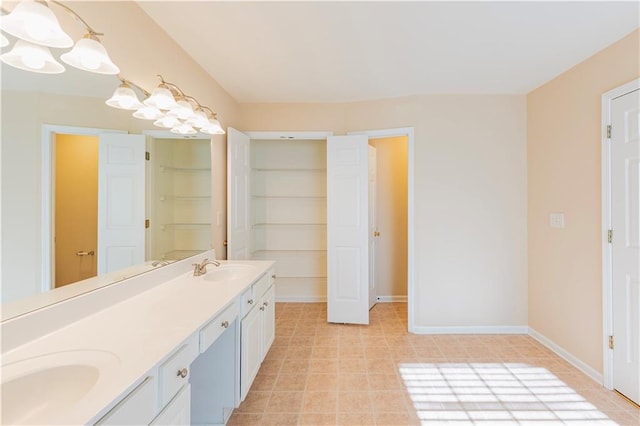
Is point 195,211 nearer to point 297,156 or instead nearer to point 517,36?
point 297,156

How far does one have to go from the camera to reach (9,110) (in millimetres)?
1037

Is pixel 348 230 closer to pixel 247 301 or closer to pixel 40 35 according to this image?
pixel 247 301

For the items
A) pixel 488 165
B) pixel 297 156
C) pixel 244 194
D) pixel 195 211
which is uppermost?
pixel 297 156

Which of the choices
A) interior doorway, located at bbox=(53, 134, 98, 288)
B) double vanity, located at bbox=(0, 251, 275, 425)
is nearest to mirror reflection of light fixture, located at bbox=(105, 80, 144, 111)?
interior doorway, located at bbox=(53, 134, 98, 288)

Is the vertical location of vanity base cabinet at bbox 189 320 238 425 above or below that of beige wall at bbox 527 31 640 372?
below

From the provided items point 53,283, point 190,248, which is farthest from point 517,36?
point 53,283

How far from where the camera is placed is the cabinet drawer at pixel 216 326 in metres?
1.29

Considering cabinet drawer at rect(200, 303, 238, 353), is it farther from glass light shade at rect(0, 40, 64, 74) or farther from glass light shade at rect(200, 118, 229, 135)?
glass light shade at rect(200, 118, 229, 135)

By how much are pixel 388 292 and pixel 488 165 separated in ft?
7.00

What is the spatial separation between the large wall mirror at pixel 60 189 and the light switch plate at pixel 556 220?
10.9ft

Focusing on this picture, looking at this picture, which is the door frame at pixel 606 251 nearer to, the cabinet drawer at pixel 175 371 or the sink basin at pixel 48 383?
the cabinet drawer at pixel 175 371

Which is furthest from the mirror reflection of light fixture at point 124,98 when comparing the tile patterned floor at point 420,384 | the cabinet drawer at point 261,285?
the tile patterned floor at point 420,384

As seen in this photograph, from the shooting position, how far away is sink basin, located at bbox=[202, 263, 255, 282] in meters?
2.22

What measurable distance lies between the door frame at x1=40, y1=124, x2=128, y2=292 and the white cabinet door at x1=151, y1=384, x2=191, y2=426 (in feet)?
2.39
